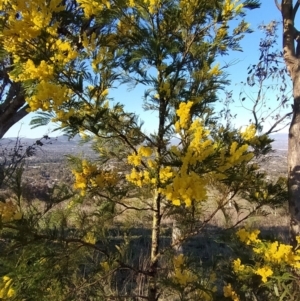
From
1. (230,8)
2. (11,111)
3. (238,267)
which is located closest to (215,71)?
(230,8)

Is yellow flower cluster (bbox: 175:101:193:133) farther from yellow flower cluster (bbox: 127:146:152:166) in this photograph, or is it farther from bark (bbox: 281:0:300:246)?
bark (bbox: 281:0:300:246)

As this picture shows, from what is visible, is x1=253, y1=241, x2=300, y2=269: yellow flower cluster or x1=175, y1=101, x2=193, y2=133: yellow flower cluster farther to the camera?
x1=253, y1=241, x2=300, y2=269: yellow flower cluster

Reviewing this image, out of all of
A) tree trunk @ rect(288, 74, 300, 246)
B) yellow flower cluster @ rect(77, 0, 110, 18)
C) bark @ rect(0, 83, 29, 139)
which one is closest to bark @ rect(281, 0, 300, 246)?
tree trunk @ rect(288, 74, 300, 246)

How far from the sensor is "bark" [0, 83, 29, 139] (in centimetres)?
429

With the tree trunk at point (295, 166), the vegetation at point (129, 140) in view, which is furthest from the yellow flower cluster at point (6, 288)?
the tree trunk at point (295, 166)

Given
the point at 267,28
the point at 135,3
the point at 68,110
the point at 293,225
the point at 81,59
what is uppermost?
the point at 267,28

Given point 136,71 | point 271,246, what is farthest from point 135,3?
point 271,246

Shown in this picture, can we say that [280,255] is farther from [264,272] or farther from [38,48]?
[38,48]

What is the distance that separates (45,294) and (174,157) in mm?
928

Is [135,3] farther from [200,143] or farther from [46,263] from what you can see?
[46,263]

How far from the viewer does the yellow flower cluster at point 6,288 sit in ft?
4.27

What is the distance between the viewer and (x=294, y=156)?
2.80 meters

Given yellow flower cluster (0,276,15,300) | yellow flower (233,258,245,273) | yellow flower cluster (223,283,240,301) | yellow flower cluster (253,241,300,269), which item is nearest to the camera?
yellow flower cluster (0,276,15,300)

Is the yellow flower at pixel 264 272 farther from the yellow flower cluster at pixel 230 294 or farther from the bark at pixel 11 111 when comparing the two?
the bark at pixel 11 111
